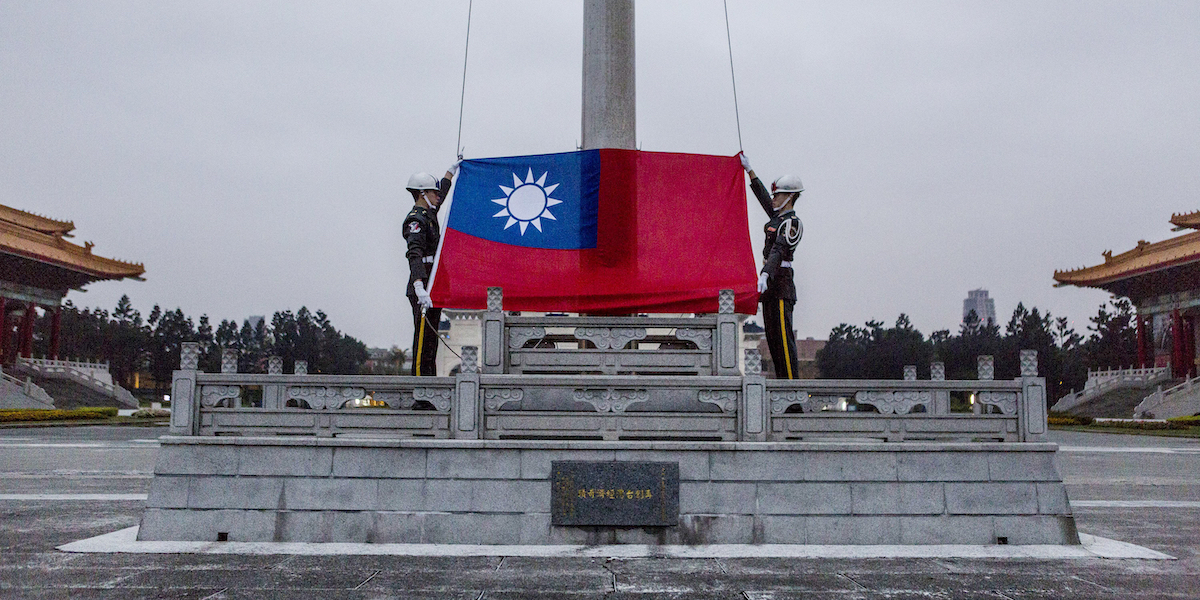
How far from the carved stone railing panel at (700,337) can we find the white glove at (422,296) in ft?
8.86

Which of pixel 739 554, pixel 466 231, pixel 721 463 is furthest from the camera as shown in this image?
pixel 466 231

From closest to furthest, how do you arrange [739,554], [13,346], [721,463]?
[739,554]
[721,463]
[13,346]

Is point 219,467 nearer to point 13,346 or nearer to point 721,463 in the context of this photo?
point 721,463

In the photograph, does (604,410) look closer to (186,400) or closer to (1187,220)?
(186,400)

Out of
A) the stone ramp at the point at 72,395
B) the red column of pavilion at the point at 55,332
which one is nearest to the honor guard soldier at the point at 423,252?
the stone ramp at the point at 72,395

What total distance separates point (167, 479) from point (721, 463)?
16.0ft

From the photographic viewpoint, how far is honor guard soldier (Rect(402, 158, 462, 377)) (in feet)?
30.1

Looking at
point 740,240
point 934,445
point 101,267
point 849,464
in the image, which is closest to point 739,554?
point 849,464

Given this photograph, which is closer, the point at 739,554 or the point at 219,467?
the point at 739,554

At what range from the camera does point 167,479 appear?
7305 millimetres

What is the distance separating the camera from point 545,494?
7.18m

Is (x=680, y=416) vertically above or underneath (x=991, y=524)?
above

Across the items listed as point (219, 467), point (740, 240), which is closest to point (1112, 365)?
point (740, 240)

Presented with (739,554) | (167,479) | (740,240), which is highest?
(740,240)
